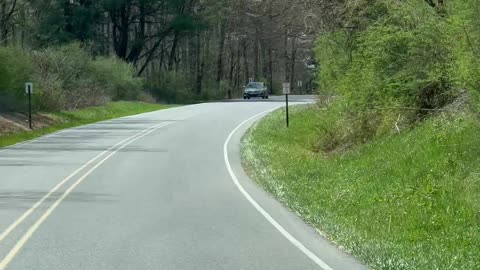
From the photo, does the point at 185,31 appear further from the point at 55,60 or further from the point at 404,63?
the point at 404,63

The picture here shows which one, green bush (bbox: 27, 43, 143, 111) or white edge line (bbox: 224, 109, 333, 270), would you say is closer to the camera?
white edge line (bbox: 224, 109, 333, 270)

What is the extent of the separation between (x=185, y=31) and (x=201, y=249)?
65.0 metres

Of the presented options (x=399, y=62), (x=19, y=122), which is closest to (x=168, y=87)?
(x=19, y=122)

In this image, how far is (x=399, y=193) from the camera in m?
15.2

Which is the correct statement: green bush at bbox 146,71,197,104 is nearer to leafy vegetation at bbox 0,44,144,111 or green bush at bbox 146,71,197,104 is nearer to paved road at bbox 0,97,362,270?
leafy vegetation at bbox 0,44,144,111

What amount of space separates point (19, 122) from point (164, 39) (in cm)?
4328

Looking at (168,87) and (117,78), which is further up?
(117,78)

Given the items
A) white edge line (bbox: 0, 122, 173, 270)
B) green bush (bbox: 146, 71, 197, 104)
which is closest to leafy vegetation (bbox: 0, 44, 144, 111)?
green bush (bbox: 146, 71, 197, 104)

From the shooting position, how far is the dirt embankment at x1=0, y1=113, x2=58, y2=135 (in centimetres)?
3961

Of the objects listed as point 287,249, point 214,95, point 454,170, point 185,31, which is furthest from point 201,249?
point 214,95

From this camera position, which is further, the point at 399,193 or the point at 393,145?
the point at 393,145

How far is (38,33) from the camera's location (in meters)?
67.2

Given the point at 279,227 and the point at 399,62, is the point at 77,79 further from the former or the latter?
the point at 279,227

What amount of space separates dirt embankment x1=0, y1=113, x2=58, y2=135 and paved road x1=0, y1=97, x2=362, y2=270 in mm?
11005
